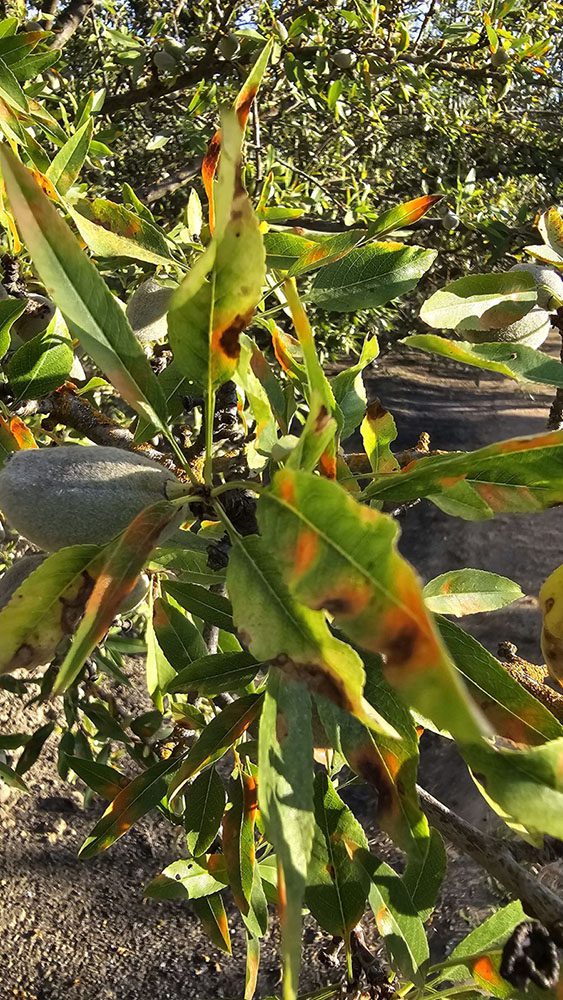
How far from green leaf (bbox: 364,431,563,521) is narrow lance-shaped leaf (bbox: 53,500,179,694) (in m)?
0.20

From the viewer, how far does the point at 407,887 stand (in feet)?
3.62

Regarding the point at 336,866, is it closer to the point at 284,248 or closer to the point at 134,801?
the point at 134,801

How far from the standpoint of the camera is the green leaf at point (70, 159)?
1.33 m

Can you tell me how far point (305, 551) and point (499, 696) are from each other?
1.04 ft

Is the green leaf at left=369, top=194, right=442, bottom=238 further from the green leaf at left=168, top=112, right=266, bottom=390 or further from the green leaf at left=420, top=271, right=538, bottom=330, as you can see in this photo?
the green leaf at left=168, top=112, right=266, bottom=390

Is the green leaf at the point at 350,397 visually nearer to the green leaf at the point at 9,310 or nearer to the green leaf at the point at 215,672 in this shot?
the green leaf at the point at 215,672

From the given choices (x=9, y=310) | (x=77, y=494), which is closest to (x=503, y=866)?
(x=77, y=494)

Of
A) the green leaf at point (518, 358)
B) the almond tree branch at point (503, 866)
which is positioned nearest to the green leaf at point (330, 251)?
the green leaf at point (518, 358)

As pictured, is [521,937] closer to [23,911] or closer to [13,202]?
[13,202]

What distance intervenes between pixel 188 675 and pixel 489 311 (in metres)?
0.70

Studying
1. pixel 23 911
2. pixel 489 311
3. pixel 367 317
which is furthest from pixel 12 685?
pixel 367 317

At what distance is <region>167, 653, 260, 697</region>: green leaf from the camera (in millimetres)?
968

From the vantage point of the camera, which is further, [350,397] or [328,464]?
[350,397]

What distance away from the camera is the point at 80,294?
0.69 metres
